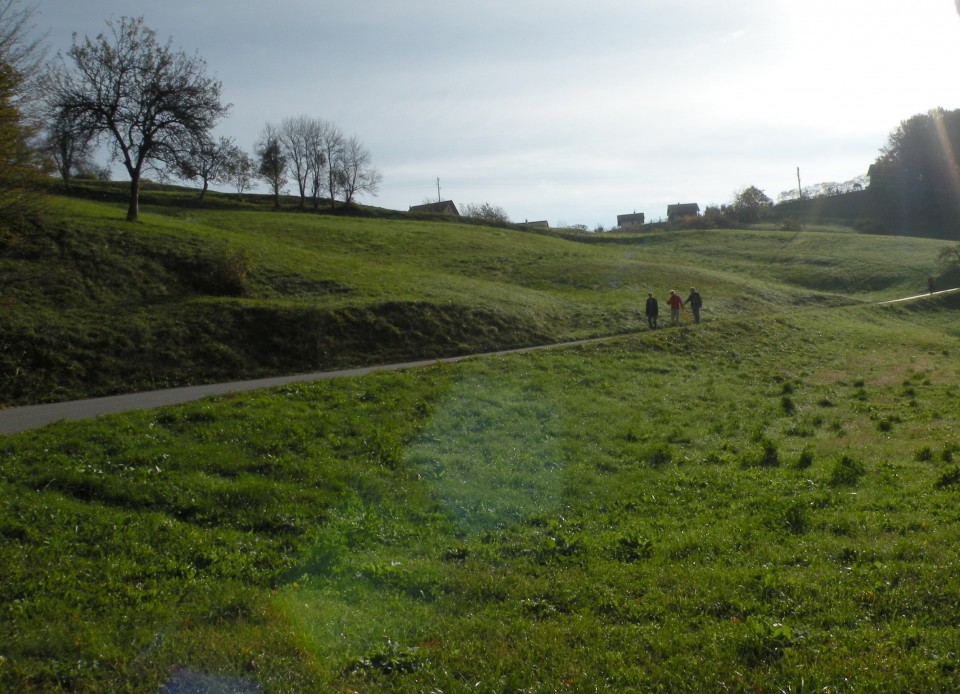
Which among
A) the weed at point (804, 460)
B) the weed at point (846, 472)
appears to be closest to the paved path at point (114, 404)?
the weed at point (804, 460)

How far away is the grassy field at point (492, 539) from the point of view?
5.14 m

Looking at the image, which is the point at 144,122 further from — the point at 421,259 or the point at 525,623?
the point at 525,623

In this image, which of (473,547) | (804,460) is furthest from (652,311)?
(473,547)

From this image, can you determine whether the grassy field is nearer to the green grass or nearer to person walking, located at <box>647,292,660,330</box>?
the green grass

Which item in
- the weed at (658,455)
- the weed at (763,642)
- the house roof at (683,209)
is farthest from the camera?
the house roof at (683,209)

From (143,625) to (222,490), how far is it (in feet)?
10.9

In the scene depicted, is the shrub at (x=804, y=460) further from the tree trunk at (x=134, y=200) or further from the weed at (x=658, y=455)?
the tree trunk at (x=134, y=200)

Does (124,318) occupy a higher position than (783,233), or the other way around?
(783,233)

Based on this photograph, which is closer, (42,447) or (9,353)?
(42,447)

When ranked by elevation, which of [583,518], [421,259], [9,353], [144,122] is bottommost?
[583,518]

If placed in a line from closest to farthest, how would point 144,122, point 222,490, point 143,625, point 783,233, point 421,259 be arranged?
point 143,625 < point 222,490 < point 144,122 < point 421,259 < point 783,233

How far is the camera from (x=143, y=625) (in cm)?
571

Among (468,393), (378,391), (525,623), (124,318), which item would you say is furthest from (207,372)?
(525,623)

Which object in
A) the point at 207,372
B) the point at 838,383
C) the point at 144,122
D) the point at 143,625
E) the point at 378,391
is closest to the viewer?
the point at 143,625
